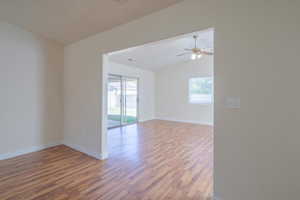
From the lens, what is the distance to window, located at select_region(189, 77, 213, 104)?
21.6 ft

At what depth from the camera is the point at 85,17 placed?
2.58 metres

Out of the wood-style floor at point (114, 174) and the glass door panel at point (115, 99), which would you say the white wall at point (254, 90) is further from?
the glass door panel at point (115, 99)

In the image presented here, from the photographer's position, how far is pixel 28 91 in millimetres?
3289

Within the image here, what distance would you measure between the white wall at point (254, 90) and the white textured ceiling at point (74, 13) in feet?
1.84

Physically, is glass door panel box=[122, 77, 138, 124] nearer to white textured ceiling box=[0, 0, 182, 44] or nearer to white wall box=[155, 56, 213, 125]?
white wall box=[155, 56, 213, 125]

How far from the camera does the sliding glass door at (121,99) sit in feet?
19.9

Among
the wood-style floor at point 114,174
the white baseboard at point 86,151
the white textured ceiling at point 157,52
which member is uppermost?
the white textured ceiling at point 157,52

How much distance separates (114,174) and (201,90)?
215 inches

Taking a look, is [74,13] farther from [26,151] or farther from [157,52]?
[157,52]

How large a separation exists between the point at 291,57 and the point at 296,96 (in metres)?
0.35

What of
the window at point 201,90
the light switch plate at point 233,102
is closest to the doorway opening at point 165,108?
the window at point 201,90

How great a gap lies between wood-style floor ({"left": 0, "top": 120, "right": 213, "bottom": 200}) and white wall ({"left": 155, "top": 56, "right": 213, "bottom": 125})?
3.27 meters

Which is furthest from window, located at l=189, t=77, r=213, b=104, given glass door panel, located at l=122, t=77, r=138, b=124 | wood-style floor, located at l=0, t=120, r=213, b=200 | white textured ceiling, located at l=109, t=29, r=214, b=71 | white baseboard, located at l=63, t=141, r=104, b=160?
white baseboard, located at l=63, t=141, r=104, b=160

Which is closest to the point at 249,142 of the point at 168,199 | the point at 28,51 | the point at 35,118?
the point at 168,199
